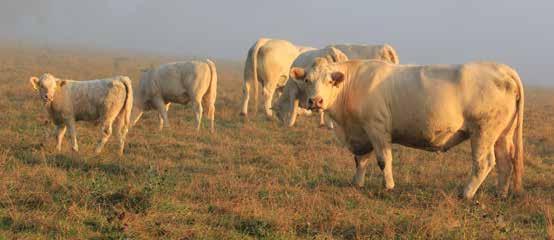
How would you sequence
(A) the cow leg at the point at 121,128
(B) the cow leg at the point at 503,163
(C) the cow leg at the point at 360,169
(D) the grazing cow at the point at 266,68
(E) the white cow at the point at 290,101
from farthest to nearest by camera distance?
(D) the grazing cow at the point at 266,68 → (E) the white cow at the point at 290,101 → (A) the cow leg at the point at 121,128 → (C) the cow leg at the point at 360,169 → (B) the cow leg at the point at 503,163

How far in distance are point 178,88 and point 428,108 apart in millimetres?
7451

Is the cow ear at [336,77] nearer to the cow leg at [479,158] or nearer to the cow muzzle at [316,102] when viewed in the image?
the cow muzzle at [316,102]

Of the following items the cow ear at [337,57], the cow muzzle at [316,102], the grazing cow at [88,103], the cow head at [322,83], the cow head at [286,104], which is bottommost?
the cow head at [286,104]

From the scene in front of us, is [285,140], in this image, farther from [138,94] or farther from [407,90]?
[407,90]

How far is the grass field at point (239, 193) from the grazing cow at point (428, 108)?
0.60 meters

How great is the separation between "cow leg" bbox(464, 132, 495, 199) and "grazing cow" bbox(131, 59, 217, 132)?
6928 millimetres

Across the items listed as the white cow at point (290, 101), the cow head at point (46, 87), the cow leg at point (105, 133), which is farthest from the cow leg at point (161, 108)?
the cow head at point (46, 87)

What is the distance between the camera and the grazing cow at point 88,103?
9.78 m

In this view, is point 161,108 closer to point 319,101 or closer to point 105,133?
point 105,133

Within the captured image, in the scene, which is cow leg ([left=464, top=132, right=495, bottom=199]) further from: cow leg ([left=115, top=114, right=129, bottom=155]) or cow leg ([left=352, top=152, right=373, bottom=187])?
cow leg ([left=115, top=114, right=129, bottom=155])

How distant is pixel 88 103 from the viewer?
9.95 metres

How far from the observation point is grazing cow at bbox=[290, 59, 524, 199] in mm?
7301

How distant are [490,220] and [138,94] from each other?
31.5ft

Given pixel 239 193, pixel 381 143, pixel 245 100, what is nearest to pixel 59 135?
pixel 239 193
